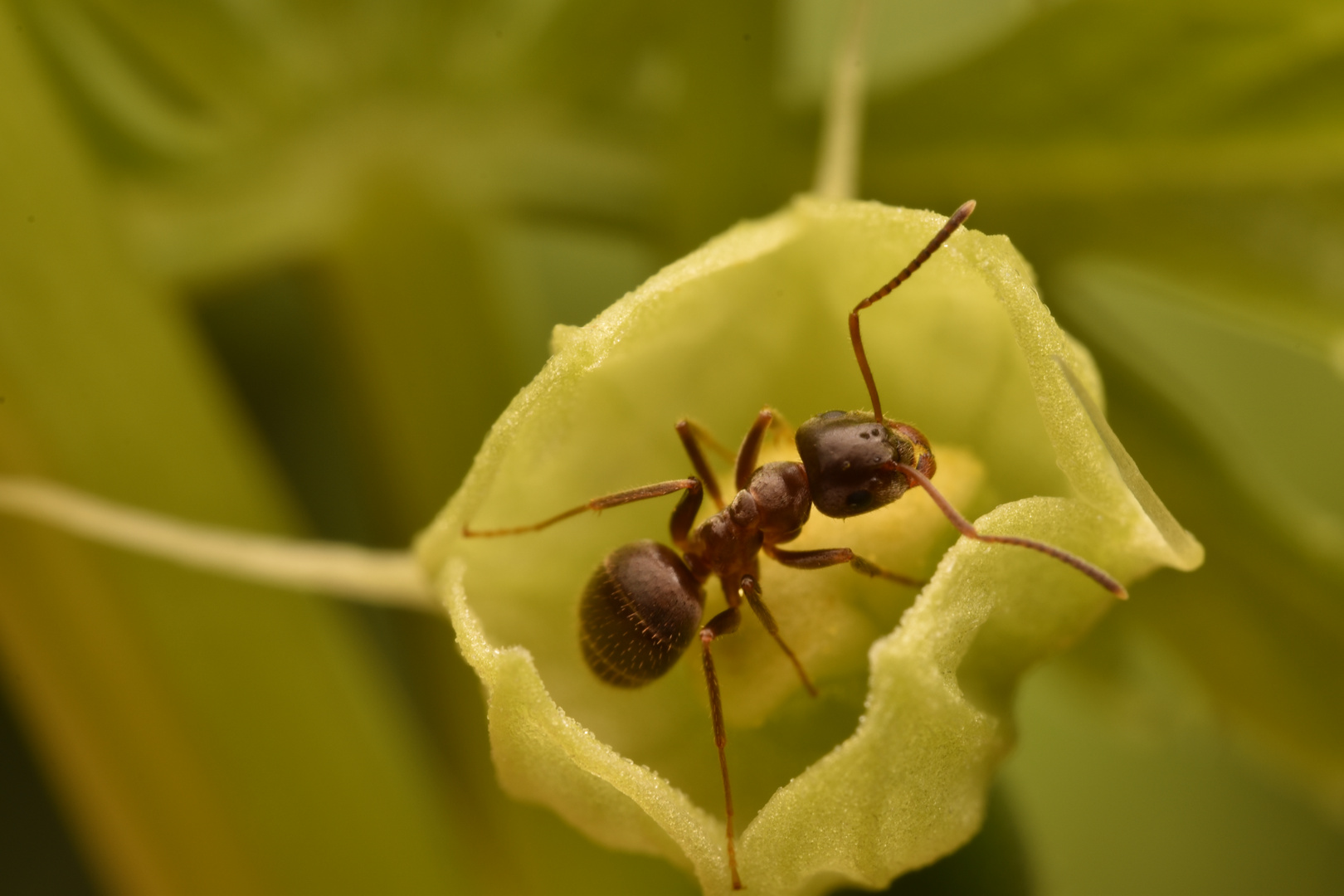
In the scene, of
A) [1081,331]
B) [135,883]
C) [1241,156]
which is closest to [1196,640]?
[1081,331]

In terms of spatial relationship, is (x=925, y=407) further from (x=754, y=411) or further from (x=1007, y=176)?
(x=1007, y=176)

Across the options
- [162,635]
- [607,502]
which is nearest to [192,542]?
[162,635]

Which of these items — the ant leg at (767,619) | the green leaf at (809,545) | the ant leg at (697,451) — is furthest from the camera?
the ant leg at (697,451)

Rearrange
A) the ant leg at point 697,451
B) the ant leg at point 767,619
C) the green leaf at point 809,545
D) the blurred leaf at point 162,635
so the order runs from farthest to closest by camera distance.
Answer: the blurred leaf at point 162,635
the ant leg at point 697,451
the ant leg at point 767,619
the green leaf at point 809,545

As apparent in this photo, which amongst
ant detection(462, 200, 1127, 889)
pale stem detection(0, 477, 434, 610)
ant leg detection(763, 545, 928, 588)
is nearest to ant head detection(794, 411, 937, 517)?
ant detection(462, 200, 1127, 889)

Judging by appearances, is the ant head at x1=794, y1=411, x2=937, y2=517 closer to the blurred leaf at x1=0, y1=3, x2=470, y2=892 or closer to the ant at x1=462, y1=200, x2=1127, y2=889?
the ant at x1=462, y1=200, x2=1127, y2=889

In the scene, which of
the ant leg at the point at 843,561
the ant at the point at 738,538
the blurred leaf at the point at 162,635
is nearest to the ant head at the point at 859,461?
the ant at the point at 738,538

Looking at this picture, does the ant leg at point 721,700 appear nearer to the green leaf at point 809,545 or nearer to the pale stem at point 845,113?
the green leaf at point 809,545
